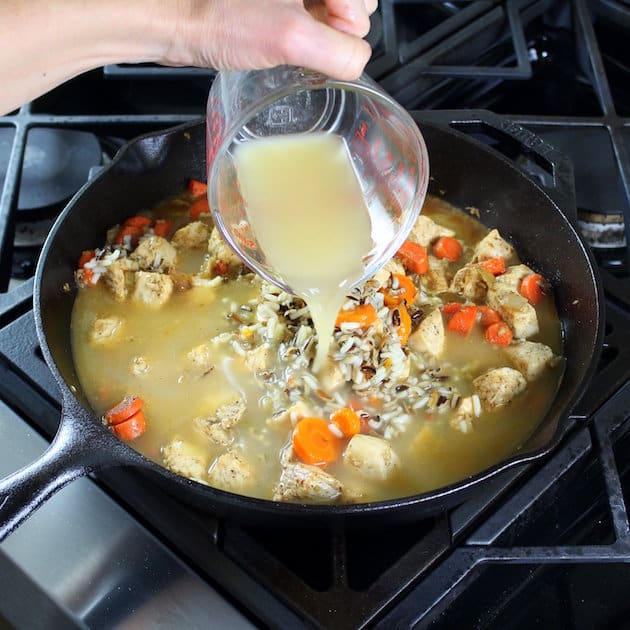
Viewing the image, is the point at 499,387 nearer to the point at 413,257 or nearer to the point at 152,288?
the point at 413,257

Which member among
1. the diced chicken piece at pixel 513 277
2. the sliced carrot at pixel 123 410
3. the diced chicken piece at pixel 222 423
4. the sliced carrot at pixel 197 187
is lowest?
the diced chicken piece at pixel 222 423

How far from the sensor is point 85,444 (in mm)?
1467

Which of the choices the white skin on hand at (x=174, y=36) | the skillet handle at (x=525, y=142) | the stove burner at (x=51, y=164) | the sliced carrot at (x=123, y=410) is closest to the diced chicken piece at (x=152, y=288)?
the sliced carrot at (x=123, y=410)

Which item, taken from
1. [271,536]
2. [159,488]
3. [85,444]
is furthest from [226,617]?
[85,444]

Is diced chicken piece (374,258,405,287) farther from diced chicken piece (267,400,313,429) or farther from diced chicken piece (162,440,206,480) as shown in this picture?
diced chicken piece (162,440,206,480)

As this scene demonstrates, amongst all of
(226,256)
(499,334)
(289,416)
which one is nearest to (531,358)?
(499,334)

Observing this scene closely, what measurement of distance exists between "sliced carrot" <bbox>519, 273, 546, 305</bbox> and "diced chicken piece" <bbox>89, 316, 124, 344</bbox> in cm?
109

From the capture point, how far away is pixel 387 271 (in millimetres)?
2109

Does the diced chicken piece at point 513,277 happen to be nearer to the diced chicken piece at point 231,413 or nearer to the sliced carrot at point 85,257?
the diced chicken piece at point 231,413

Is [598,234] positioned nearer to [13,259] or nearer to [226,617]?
[226,617]

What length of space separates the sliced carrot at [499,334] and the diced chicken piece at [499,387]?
0.43 feet

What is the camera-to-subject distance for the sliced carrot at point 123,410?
5.95 feet

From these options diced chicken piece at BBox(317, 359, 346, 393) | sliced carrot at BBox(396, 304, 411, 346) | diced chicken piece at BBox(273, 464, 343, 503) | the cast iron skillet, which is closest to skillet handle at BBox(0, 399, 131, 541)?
the cast iron skillet

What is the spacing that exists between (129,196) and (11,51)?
87cm
